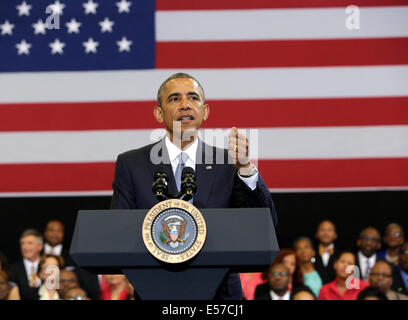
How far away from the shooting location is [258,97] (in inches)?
202

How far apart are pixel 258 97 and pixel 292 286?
1.52 metres

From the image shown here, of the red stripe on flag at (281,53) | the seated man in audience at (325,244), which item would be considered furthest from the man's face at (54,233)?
the seated man in audience at (325,244)

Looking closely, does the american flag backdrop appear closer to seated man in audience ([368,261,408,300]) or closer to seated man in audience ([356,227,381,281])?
seated man in audience ([356,227,381,281])

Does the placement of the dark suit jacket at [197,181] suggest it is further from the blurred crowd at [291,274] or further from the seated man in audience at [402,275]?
the seated man in audience at [402,275]

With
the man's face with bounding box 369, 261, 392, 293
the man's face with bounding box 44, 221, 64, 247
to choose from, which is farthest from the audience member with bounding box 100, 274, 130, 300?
the man's face with bounding box 369, 261, 392, 293

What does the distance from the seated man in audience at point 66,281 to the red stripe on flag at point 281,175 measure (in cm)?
93

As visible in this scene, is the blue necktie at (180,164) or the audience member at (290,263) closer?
the blue necktie at (180,164)

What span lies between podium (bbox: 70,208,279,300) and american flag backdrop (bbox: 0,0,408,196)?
3.43 m

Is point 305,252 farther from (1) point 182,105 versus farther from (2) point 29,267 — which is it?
(1) point 182,105

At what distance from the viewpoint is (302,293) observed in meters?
4.21

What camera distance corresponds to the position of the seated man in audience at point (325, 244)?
187 inches

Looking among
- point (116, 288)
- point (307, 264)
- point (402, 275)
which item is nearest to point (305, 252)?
point (307, 264)

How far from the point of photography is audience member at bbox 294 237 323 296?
4.60 meters

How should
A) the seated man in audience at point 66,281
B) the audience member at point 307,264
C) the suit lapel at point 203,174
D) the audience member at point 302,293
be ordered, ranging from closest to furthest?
1. the suit lapel at point 203,174
2. the audience member at point 302,293
3. the seated man in audience at point 66,281
4. the audience member at point 307,264
